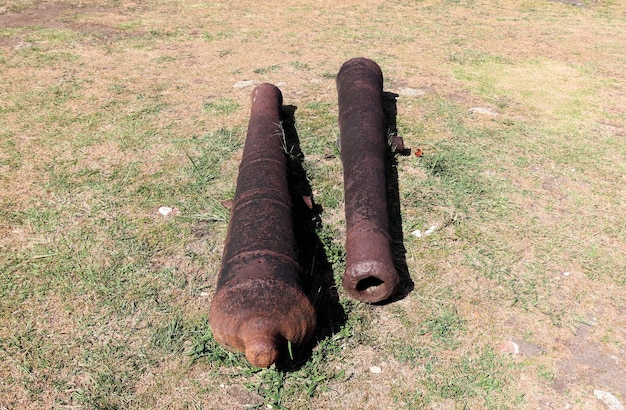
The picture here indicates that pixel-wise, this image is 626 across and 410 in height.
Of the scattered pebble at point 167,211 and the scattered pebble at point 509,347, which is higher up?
the scattered pebble at point 167,211

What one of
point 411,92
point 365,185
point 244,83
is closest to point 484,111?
point 411,92

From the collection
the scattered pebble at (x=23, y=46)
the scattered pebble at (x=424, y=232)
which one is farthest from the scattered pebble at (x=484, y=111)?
the scattered pebble at (x=23, y=46)

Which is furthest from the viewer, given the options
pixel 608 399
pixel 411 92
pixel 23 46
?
pixel 23 46

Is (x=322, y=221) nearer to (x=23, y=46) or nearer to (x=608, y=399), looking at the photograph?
(x=608, y=399)

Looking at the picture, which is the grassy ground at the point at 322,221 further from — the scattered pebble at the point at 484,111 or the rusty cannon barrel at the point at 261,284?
the rusty cannon barrel at the point at 261,284

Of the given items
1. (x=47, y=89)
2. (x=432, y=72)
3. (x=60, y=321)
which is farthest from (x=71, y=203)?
(x=432, y=72)

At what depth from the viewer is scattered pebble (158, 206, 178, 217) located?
462 centimetres

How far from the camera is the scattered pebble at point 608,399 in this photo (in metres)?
3.04

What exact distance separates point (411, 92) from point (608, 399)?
199 inches

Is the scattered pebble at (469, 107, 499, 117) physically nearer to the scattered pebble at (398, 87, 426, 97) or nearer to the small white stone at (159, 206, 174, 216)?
the scattered pebble at (398, 87, 426, 97)

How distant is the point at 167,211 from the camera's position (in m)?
4.65

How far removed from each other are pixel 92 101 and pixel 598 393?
6653 mm

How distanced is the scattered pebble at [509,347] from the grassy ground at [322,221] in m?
0.02

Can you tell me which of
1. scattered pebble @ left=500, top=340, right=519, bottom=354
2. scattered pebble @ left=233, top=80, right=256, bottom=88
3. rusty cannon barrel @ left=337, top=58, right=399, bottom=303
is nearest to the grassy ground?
scattered pebble @ left=500, top=340, right=519, bottom=354
